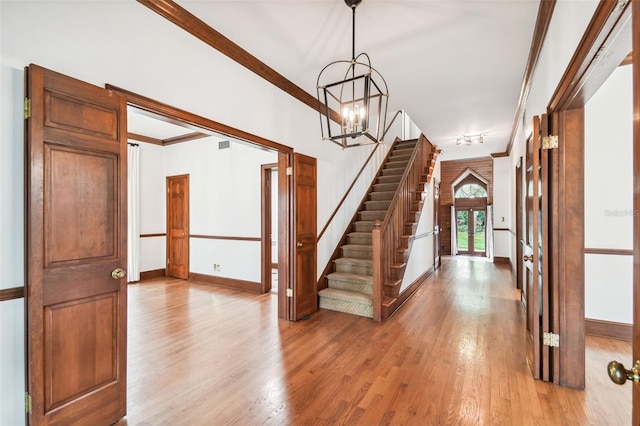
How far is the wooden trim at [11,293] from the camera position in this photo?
59.7 inches

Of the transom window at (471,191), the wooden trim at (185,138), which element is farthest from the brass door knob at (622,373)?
the transom window at (471,191)

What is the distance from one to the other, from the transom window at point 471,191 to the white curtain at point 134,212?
31.0ft

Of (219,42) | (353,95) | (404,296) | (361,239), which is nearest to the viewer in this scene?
(353,95)

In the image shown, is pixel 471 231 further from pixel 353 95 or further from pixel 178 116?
pixel 178 116

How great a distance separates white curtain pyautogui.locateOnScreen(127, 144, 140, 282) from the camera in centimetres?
565

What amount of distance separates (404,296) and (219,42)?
13.2ft

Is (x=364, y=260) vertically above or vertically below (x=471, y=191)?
below

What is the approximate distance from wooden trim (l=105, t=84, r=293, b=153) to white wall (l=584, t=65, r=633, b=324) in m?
3.68

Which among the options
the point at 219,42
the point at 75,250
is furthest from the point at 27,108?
the point at 219,42

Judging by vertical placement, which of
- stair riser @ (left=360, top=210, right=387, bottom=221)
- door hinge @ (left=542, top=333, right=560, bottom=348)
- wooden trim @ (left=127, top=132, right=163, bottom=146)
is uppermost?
wooden trim @ (left=127, top=132, right=163, bottom=146)

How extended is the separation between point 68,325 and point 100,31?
1.84 metres

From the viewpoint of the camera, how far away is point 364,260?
4523mm

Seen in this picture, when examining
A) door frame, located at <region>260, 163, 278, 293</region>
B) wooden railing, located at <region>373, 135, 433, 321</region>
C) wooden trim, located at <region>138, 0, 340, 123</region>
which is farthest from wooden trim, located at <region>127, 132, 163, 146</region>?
wooden railing, located at <region>373, 135, 433, 321</region>

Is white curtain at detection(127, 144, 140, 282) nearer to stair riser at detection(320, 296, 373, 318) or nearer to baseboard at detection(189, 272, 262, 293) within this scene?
baseboard at detection(189, 272, 262, 293)
